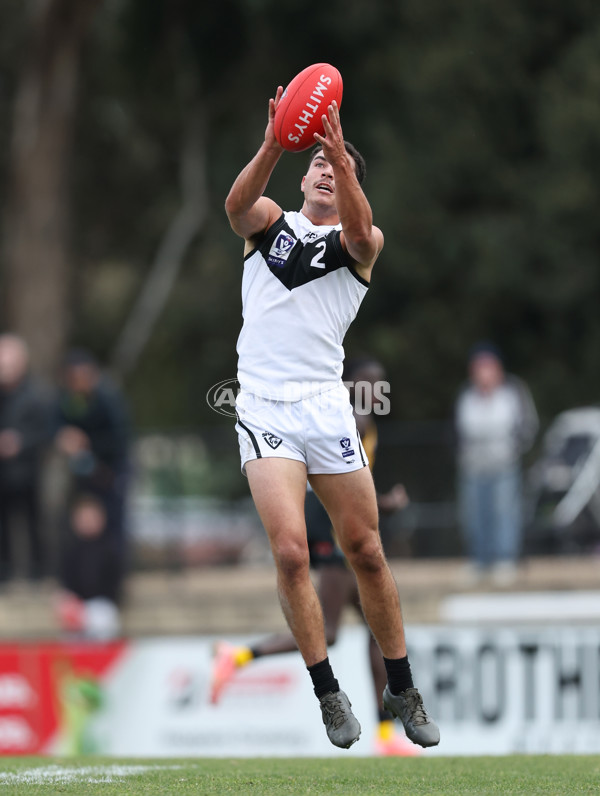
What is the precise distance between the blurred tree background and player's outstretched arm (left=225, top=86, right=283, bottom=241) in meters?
13.5

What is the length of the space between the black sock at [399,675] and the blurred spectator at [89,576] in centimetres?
712

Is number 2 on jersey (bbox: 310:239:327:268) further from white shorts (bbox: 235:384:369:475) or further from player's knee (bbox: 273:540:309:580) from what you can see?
player's knee (bbox: 273:540:309:580)

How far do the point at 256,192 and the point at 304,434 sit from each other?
1102 millimetres

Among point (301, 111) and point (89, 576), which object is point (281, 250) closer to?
point (301, 111)

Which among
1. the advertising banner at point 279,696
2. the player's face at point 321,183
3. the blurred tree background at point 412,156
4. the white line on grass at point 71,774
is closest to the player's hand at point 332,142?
the player's face at point 321,183

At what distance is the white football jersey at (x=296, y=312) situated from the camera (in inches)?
248

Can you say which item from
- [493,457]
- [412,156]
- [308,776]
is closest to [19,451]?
[493,457]

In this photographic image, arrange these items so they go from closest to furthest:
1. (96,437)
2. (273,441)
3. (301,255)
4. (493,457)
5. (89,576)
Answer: (273,441) → (301,255) → (89,576) → (493,457) → (96,437)

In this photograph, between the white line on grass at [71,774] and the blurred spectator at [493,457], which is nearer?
the white line on grass at [71,774]

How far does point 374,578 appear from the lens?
6344 millimetres

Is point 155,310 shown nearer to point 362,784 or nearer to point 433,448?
point 433,448

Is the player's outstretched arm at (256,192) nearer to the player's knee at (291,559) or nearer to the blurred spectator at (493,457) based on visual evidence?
the player's knee at (291,559)

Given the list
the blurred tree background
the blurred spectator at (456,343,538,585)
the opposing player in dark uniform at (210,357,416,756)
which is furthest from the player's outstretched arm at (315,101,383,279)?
the blurred tree background

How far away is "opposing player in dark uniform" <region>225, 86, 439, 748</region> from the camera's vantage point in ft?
20.1
